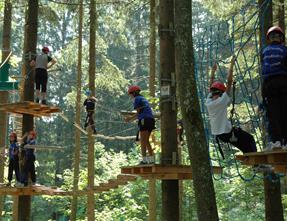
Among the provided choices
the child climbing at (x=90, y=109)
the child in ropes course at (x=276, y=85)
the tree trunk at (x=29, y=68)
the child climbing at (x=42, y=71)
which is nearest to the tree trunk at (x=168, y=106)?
the child in ropes course at (x=276, y=85)

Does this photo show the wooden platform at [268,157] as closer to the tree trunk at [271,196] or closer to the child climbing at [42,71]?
the tree trunk at [271,196]

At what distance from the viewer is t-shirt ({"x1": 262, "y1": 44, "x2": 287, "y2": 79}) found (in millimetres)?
4406

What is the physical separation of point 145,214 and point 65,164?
38.1 feet

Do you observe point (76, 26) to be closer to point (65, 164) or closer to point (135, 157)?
point (135, 157)

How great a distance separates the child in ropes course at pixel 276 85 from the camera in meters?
4.41

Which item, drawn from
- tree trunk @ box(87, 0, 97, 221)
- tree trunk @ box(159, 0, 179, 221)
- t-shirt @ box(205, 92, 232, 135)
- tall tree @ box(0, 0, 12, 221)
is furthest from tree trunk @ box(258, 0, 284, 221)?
tall tree @ box(0, 0, 12, 221)

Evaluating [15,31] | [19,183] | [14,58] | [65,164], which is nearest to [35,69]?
[19,183]

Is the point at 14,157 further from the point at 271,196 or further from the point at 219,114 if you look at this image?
the point at 219,114

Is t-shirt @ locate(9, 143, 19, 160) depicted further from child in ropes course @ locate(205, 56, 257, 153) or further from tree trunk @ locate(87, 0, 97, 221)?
child in ropes course @ locate(205, 56, 257, 153)

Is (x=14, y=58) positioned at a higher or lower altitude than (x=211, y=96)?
higher

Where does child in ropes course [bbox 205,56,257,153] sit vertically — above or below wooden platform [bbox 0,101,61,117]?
below

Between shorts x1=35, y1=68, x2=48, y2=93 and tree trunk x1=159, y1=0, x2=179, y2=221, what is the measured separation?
122 inches

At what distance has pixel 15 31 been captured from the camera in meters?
33.2

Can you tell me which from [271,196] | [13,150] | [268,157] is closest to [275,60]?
[268,157]
